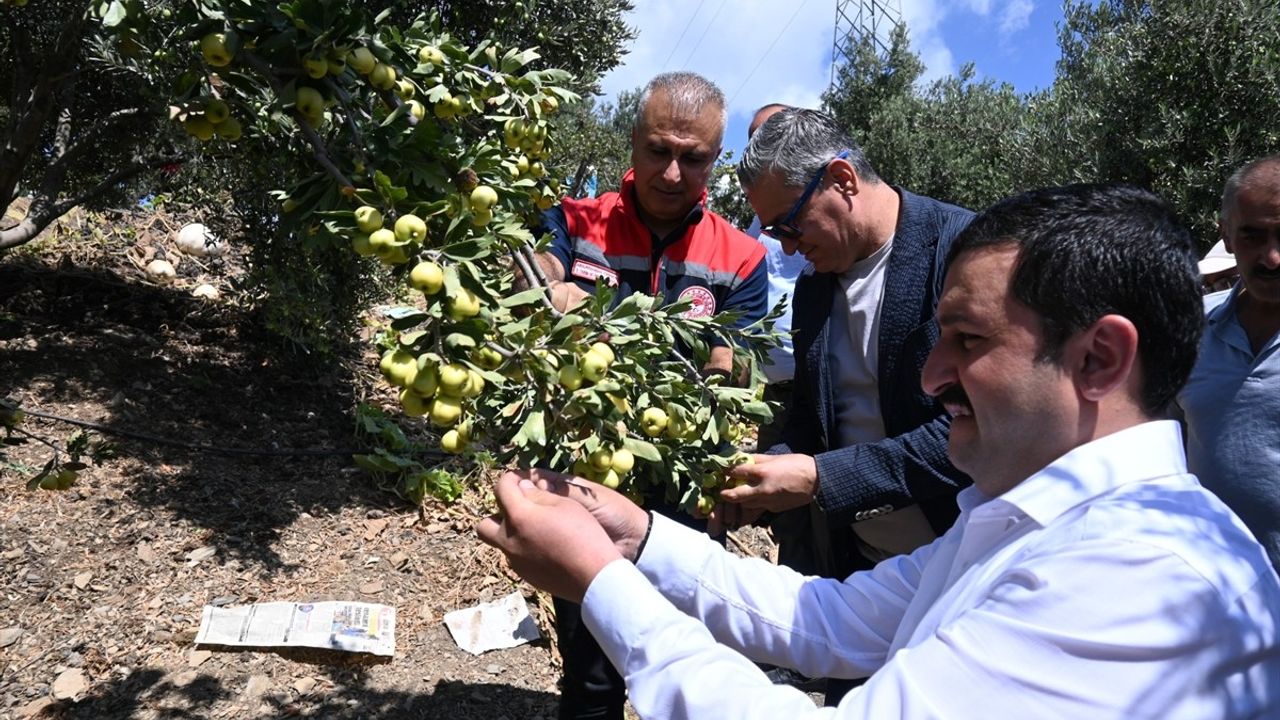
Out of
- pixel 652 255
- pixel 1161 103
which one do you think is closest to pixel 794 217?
pixel 652 255

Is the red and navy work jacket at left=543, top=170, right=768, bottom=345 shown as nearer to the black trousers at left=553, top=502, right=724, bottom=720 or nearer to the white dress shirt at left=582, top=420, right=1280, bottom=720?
the black trousers at left=553, top=502, right=724, bottom=720

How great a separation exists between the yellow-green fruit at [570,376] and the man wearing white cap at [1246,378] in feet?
6.89

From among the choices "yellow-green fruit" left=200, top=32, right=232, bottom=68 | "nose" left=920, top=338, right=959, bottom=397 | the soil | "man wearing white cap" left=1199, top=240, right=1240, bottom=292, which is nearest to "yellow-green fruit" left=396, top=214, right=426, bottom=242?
A: "yellow-green fruit" left=200, top=32, right=232, bottom=68

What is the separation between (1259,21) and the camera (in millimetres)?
6934

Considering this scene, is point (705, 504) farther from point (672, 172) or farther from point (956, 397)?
point (672, 172)

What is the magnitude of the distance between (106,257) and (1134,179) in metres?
9.06

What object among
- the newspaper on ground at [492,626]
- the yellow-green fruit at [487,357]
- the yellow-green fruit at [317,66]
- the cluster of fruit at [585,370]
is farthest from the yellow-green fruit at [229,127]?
the newspaper on ground at [492,626]

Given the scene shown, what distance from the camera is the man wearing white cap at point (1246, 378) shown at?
246 cm

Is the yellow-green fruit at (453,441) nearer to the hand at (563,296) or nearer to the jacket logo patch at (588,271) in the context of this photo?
the hand at (563,296)

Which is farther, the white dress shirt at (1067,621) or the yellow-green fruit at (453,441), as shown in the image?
the yellow-green fruit at (453,441)

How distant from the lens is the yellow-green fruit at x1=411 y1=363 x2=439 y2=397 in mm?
1398

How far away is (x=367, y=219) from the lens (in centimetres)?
144

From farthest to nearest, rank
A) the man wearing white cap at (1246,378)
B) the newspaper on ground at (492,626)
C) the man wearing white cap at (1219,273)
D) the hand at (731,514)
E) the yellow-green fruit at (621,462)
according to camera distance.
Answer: the man wearing white cap at (1219,273) < the newspaper on ground at (492,626) < the man wearing white cap at (1246,378) < the hand at (731,514) < the yellow-green fruit at (621,462)

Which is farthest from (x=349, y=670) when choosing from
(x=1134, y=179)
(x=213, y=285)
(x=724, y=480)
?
(x=1134, y=179)
